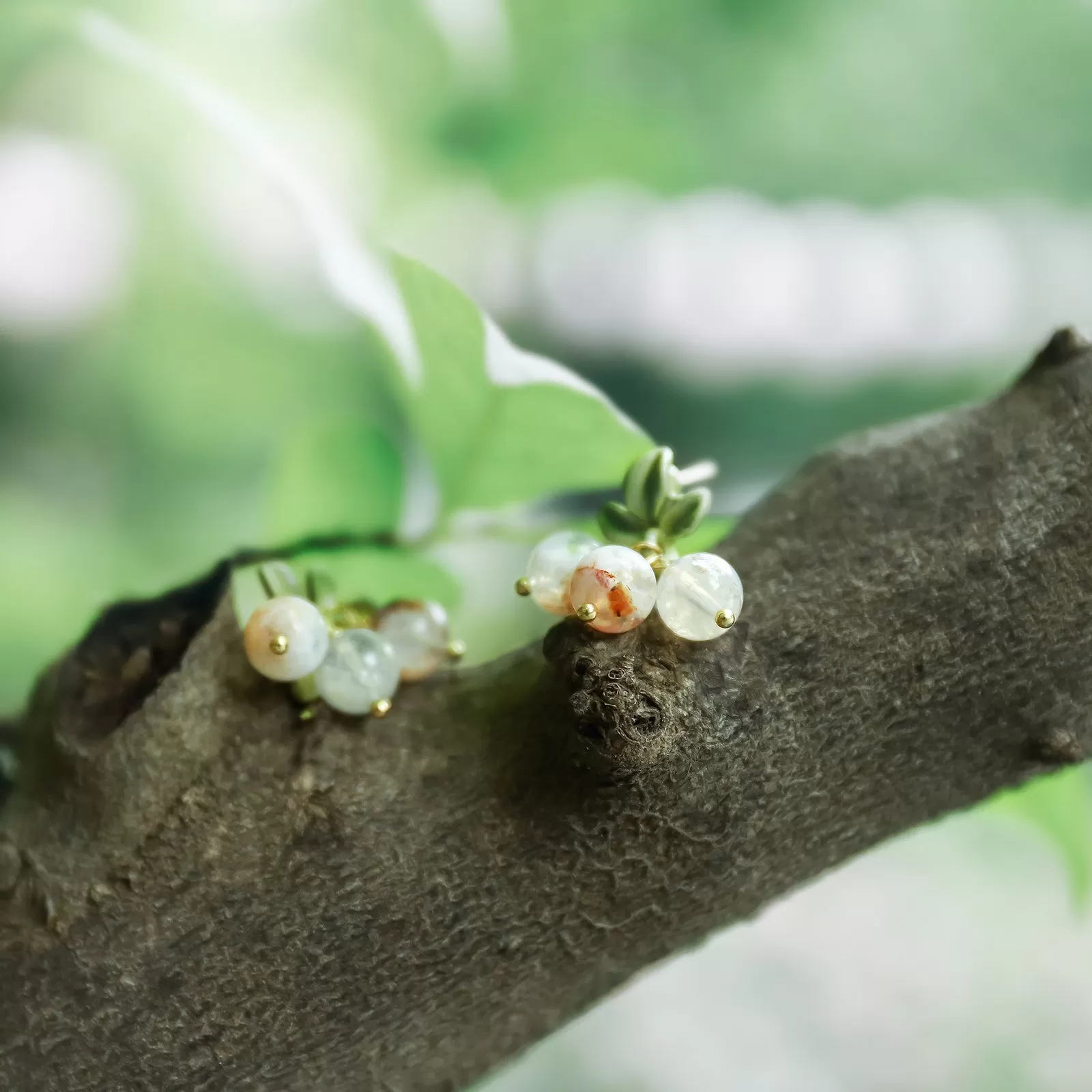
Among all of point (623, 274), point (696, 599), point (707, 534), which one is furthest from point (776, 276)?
point (696, 599)

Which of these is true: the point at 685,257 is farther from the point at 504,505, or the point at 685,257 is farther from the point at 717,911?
the point at 717,911

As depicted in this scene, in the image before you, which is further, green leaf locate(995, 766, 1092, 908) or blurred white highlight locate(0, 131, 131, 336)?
blurred white highlight locate(0, 131, 131, 336)

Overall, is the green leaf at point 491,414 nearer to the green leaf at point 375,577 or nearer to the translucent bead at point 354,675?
the green leaf at point 375,577

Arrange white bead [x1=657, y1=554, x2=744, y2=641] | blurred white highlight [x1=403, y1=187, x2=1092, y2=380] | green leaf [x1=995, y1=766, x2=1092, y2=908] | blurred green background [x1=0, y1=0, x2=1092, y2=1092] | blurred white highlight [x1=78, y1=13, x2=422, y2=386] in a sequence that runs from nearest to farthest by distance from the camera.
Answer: white bead [x1=657, y1=554, x2=744, y2=641], blurred white highlight [x1=78, y1=13, x2=422, y2=386], green leaf [x1=995, y1=766, x2=1092, y2=908], blurred green background [x1=0, y1=0, x2=1092, y2=1092], blurred white highlight [x1=403, y1=187, x2=1092, y2=380]

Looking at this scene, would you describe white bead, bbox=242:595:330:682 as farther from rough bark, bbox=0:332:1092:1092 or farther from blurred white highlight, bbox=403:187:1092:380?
blurred white highlight, bbox=403:187:1092:380

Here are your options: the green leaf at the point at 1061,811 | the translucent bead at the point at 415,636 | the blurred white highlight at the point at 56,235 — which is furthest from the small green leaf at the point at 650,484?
the blurred white highlight at the point at 56,235

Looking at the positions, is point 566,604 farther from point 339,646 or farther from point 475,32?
point 475,32

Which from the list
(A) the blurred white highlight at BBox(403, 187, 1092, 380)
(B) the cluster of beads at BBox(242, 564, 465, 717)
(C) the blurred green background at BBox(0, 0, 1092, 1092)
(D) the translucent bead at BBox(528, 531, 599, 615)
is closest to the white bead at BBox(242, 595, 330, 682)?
(B) the cluster of beads at BBox(242, 564, 465, 717)
